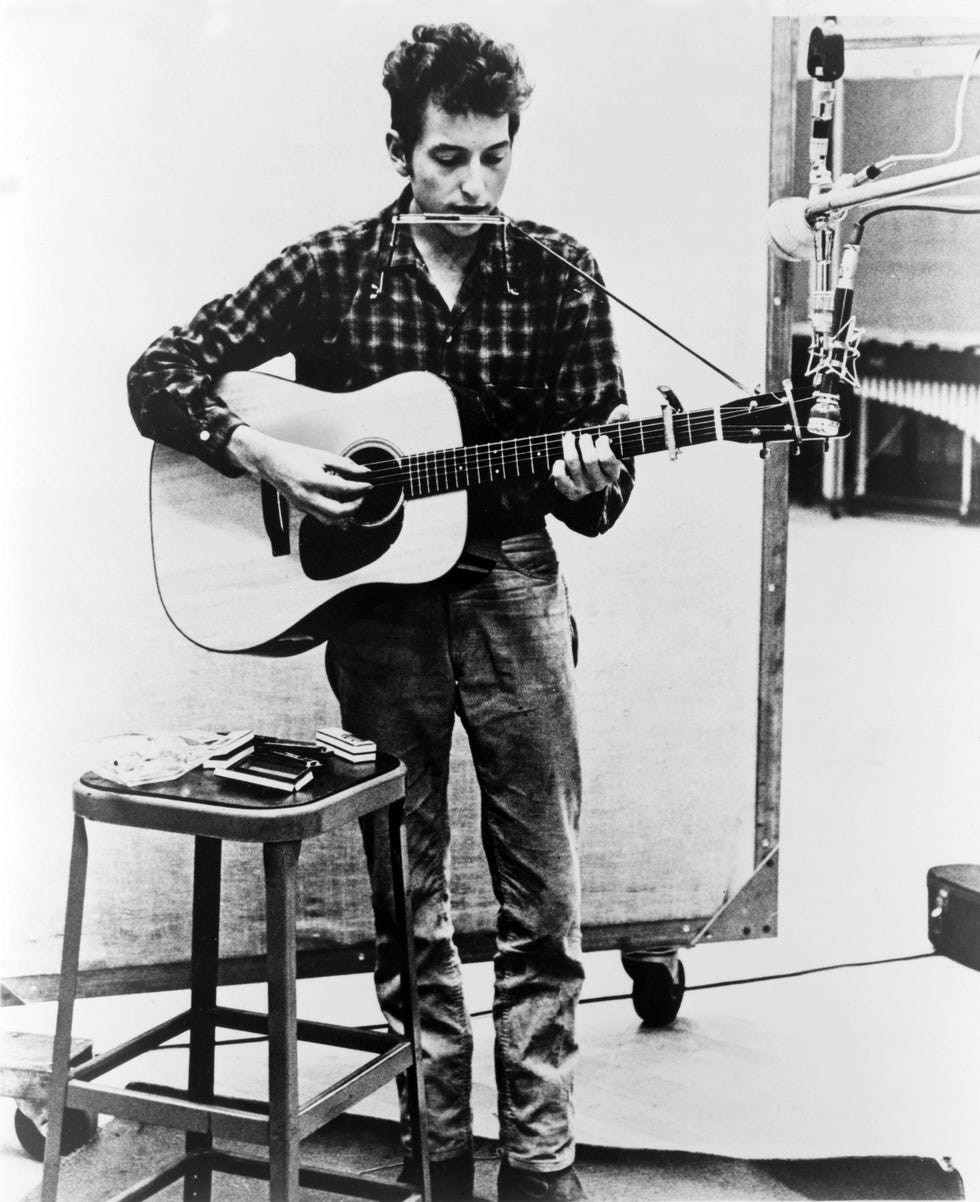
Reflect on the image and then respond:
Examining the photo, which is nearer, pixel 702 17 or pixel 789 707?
pixel 702 17

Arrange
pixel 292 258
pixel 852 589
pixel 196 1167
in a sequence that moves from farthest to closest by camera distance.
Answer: pixel 852 589, pixel 292 258, pixel 196 1167

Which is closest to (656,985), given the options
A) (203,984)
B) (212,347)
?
(203,984)

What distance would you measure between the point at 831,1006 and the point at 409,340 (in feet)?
5.13

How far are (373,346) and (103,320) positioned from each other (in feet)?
1.69

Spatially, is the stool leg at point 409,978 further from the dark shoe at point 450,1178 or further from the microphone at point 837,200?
the microphone at point 837,200

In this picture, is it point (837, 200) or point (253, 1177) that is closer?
point (253, 1177)

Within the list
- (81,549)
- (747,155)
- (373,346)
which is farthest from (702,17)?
(81,549)

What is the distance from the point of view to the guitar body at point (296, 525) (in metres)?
2.40

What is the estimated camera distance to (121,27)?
2461 millimetres

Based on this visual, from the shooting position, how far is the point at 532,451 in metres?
2.36

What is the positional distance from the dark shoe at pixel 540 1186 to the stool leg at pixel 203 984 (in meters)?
0.51

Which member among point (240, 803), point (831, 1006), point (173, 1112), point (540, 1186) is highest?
point (240, 803)

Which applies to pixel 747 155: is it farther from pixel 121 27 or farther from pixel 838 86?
pixel 121 27

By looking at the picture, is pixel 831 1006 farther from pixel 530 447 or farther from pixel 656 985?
pixel 530 447
